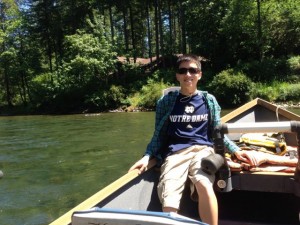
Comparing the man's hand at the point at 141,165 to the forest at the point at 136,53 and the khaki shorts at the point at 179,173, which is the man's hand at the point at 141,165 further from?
the forest at the point at 136,53

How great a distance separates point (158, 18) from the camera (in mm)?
34562

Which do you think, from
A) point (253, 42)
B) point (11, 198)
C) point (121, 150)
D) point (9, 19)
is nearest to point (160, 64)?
point (253, 42)

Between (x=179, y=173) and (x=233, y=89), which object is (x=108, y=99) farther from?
(x=179, y=173)

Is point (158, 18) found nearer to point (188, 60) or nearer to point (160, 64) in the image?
point (160, 64)

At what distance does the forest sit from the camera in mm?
26078

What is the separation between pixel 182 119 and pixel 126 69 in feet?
96.2

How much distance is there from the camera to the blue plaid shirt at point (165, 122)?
12.5ft

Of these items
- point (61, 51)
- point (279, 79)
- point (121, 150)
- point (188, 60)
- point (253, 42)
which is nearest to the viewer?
point (188, 60)

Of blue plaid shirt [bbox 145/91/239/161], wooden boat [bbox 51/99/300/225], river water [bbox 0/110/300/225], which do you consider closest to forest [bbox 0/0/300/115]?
river water [bbox 0/110/300/225]

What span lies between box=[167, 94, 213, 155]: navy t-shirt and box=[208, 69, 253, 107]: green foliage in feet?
66.5

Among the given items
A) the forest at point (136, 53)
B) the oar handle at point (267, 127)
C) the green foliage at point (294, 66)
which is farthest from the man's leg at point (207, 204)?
the green foliage at point (294, 66)

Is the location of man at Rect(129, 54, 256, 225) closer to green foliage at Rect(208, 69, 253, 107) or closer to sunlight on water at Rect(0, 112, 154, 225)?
sunlight on water at Rect(0, 112, 154, 225)

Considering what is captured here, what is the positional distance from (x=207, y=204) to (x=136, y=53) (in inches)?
1250

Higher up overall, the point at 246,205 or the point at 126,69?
the point at 126,69
